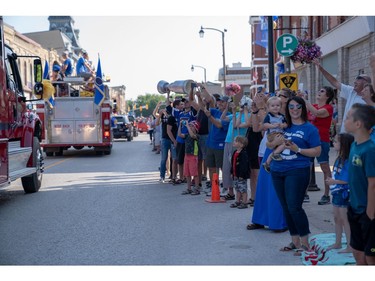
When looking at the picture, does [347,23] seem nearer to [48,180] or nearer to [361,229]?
[48,180]

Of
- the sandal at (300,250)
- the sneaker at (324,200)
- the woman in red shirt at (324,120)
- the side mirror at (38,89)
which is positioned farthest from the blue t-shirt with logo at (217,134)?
the sandal at (300,250)

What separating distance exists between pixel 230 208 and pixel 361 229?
4821 millimetres

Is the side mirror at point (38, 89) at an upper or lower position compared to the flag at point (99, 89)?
lower

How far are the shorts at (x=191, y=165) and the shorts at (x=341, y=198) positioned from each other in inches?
205

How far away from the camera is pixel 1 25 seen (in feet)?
32.1

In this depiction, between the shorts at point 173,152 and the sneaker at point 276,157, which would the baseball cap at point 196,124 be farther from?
the sneaker at point 276,157

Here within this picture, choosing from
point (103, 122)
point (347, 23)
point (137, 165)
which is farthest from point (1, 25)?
point (347, 23)

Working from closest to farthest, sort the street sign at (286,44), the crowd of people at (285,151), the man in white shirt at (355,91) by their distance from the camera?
1. the crowd of people at (285,151)
2. the man in white shirt at (355,91)
3. the street sign at (286,44)

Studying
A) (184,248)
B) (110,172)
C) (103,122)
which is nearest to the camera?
(184,248)

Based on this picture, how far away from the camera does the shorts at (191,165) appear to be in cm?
1132

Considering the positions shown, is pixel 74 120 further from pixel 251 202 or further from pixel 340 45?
pixel 251 202

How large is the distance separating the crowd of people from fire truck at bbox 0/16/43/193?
9.25 ft

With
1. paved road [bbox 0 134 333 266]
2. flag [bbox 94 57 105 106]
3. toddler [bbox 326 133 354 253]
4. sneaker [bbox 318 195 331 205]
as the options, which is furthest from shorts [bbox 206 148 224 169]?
flag [bbox 94 57 105 106]

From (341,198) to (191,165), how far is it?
5321 mm
